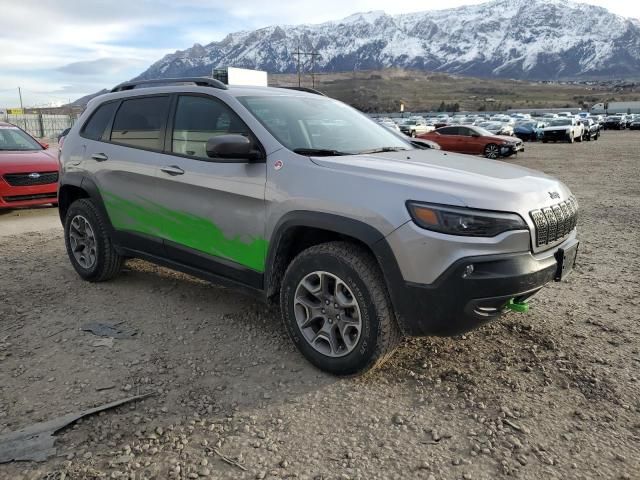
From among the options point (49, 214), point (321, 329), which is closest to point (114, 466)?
point (321, 329)

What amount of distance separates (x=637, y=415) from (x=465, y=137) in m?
22.5

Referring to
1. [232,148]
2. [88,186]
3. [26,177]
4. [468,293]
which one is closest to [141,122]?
[88,186]

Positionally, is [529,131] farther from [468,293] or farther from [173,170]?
[468,293]

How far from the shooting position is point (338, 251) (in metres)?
3.20

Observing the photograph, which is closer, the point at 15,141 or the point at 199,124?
the point at 199,124

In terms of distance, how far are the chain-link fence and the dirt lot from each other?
36.2 m

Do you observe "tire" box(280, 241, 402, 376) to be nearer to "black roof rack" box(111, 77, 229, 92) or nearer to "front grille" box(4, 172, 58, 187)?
"black roof rack" box(111, 77, 229, 92)

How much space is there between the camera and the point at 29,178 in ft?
28.6

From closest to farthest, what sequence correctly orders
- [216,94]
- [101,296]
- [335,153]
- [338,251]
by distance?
[338,251]
[335,153]
[216,94]
[101,296]

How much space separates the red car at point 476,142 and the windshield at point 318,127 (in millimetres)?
18932

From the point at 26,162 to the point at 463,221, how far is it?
8195mm

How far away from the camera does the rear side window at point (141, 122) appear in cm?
431

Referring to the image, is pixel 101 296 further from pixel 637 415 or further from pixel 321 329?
pixel 637 415

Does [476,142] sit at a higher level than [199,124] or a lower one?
lower
